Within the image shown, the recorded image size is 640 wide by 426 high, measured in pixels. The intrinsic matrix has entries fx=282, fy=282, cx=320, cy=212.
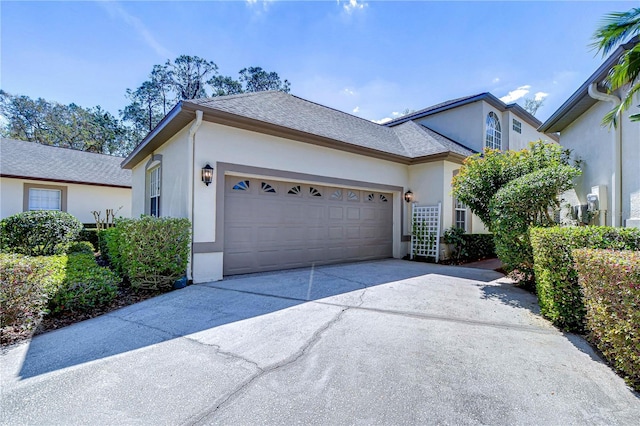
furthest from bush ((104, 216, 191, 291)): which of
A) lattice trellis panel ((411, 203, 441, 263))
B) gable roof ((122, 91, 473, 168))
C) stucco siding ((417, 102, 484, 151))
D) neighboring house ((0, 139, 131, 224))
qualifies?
stucco siding ((417, 102, 484, 151))

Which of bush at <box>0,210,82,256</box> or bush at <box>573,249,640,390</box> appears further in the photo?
bush at <box>0,210,82,256</box>

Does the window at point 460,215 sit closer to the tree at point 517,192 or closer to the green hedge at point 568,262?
the tree at point 517,192

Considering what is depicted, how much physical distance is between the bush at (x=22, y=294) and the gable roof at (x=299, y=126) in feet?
12.2

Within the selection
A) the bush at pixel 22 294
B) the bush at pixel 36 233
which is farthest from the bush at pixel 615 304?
the bush at pixel 36 233

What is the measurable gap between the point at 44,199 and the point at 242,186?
12046mm

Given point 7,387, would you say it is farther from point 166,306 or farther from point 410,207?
point 410,207

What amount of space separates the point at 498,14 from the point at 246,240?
9.13 m

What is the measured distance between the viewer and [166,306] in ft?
15.6

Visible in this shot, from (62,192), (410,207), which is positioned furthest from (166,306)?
(62,192)

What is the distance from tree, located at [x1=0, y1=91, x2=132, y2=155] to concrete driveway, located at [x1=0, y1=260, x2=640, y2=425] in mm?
31384

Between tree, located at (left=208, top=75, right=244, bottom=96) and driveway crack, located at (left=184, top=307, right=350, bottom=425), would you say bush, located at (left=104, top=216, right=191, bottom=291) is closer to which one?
driveway crack, located at (left=184, top=307, right=350, bottom=425)

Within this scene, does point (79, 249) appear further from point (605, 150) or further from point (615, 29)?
point (605, 150)

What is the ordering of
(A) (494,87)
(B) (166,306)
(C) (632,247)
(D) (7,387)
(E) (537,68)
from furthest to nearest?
(A) (494,87) → (E) (537,68) → (B) (166,306) → (C) (632,247) → (D) (7,387)

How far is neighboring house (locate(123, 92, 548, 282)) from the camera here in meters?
6.40
